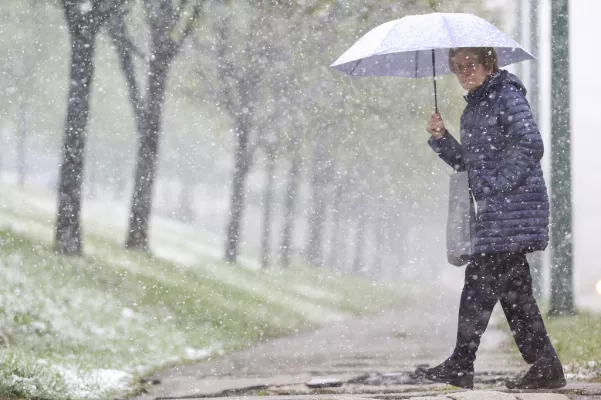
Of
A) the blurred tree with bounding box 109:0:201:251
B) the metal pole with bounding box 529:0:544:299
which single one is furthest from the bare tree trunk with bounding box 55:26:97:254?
the metal pole with bounding box 529:0:544:299

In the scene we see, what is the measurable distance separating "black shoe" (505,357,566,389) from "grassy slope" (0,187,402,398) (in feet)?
10.1

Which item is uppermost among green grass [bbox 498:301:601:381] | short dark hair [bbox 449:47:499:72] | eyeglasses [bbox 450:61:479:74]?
short dark hair [bbox 449:47:499:72]

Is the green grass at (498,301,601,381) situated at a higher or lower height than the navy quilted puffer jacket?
lower

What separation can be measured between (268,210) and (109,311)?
1103 centimetres

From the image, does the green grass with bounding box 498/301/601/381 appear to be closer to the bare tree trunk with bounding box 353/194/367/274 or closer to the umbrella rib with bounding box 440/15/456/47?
the umbrella rib with bounding box 440/15/456/47

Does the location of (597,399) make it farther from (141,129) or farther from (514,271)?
(141,129)

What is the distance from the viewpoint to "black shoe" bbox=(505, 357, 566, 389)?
4773 mm

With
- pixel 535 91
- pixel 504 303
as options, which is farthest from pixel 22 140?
pixel 504 303

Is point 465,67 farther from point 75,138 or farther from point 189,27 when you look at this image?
point 189,27

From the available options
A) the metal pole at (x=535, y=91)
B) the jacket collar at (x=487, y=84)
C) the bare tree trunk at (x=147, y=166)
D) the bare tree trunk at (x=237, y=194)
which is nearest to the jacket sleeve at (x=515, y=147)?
the jacket collar at (x=487, y=84)

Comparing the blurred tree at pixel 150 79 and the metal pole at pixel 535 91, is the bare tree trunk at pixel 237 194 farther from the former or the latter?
the metal pole at pixel 535 91

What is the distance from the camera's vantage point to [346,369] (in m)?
7.49

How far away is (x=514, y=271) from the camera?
4.82 meters

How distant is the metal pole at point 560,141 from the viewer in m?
9.19
